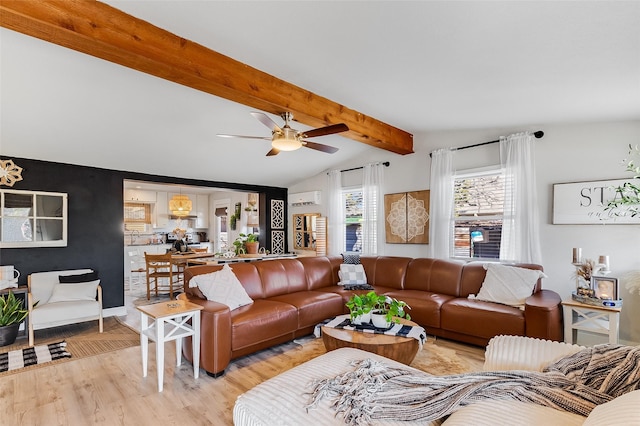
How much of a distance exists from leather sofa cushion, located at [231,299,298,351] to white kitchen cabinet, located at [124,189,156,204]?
6.45 metres

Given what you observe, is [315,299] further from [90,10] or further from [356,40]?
[90,10]

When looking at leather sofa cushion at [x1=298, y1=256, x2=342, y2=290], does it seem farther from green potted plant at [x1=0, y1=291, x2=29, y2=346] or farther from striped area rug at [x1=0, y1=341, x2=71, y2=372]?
green potted plant at [x1=0, y1=291, x2=29, y2=346]

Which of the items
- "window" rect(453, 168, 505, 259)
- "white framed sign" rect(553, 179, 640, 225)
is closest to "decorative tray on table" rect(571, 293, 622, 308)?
"white framed sign" rect(553, 179, 640, 225)

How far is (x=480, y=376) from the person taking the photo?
159cm

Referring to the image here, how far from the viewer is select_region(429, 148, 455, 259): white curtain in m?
4.73

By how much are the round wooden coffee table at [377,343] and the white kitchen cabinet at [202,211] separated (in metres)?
8.09

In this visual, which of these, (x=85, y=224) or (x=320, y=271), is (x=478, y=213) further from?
(x=85, y=224)

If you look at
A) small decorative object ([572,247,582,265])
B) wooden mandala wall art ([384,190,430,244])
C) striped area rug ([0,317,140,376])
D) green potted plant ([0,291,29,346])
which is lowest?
striped area rug ([0,317,140,376])

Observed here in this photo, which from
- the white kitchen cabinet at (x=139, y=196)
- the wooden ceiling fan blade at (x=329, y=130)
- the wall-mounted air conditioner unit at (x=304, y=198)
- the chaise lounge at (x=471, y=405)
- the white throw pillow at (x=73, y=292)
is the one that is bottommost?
the white throw pillow at (x=73, y=292)

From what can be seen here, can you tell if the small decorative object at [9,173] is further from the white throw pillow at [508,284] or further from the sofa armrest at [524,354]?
the white throw pillow at [508,284]

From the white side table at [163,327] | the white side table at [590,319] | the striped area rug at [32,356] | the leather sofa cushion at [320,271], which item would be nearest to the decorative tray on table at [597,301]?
the white side table at [590,319]

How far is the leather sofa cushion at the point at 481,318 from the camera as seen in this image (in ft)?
10.5

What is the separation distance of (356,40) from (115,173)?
4.48 m

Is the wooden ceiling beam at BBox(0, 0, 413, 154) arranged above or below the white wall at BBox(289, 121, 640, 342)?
above
